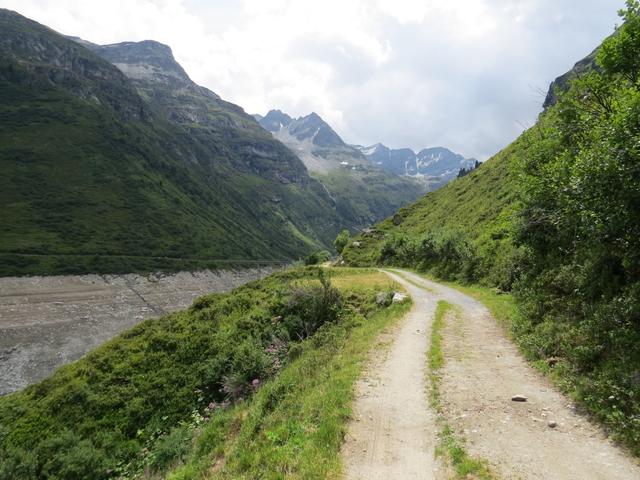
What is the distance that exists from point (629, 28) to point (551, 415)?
1549 cm

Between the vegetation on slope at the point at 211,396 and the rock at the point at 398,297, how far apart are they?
54.7 inches

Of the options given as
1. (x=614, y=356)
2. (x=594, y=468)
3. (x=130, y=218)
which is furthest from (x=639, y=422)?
(x=130, y=218)

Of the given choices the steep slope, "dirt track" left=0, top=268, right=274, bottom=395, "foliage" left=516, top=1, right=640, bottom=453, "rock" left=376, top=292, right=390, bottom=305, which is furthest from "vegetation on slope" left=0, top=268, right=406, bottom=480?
"dirt track" left=0, top=268, right=274, bottom=395

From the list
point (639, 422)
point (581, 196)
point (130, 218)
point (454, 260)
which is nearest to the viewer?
point (639, 422)

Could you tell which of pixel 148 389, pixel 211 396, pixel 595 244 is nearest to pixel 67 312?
pixel 148 389

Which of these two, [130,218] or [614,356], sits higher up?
[614,356]

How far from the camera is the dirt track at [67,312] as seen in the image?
73.5m

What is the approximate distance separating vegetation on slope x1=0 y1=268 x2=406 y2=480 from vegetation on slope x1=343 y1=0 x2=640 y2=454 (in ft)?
26.0

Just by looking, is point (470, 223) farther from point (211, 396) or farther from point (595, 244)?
point (211, 396)

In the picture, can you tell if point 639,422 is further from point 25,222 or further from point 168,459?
point 25,222

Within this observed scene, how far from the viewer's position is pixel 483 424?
10891mm

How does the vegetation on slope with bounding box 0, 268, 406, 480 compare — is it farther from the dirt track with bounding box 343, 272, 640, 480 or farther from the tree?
the tree

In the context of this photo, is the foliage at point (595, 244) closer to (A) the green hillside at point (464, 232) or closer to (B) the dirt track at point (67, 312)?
(A) the green hillside at point (464, 232)

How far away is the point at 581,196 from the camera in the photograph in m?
13.2
